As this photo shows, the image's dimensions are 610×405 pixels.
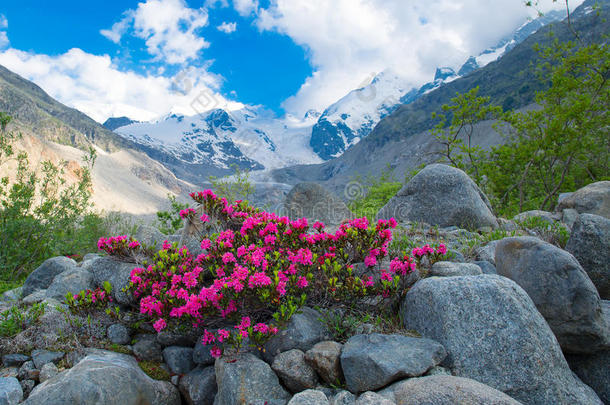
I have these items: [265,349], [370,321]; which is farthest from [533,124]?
[265,349]

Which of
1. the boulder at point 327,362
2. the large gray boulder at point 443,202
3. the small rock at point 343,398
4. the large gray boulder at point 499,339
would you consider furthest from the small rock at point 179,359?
the large gray boulder at point 443,202

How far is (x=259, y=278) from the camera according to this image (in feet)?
14.4

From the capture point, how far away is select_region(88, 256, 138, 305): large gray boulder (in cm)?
572

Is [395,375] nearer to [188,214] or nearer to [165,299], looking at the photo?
[165,299]

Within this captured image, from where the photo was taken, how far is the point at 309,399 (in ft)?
11.1

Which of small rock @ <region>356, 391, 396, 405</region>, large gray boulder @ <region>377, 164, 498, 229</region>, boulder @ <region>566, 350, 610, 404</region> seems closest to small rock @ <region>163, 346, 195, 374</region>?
small rock @ <region>356, 391, 396, 405</region>

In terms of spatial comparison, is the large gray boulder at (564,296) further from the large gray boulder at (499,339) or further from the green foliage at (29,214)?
the green foliage at (29,214)

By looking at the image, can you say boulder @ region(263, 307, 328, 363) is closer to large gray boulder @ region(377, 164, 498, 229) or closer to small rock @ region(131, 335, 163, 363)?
small rock @ region(131, 335, 163, 363)

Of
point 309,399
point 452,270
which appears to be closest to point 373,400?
point 309,399

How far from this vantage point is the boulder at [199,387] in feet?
14.4

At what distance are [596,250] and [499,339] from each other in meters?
2.82

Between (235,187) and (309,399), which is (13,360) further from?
(235,187)

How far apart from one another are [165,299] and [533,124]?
18522mm

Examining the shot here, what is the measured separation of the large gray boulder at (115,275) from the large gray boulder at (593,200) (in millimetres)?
12825
